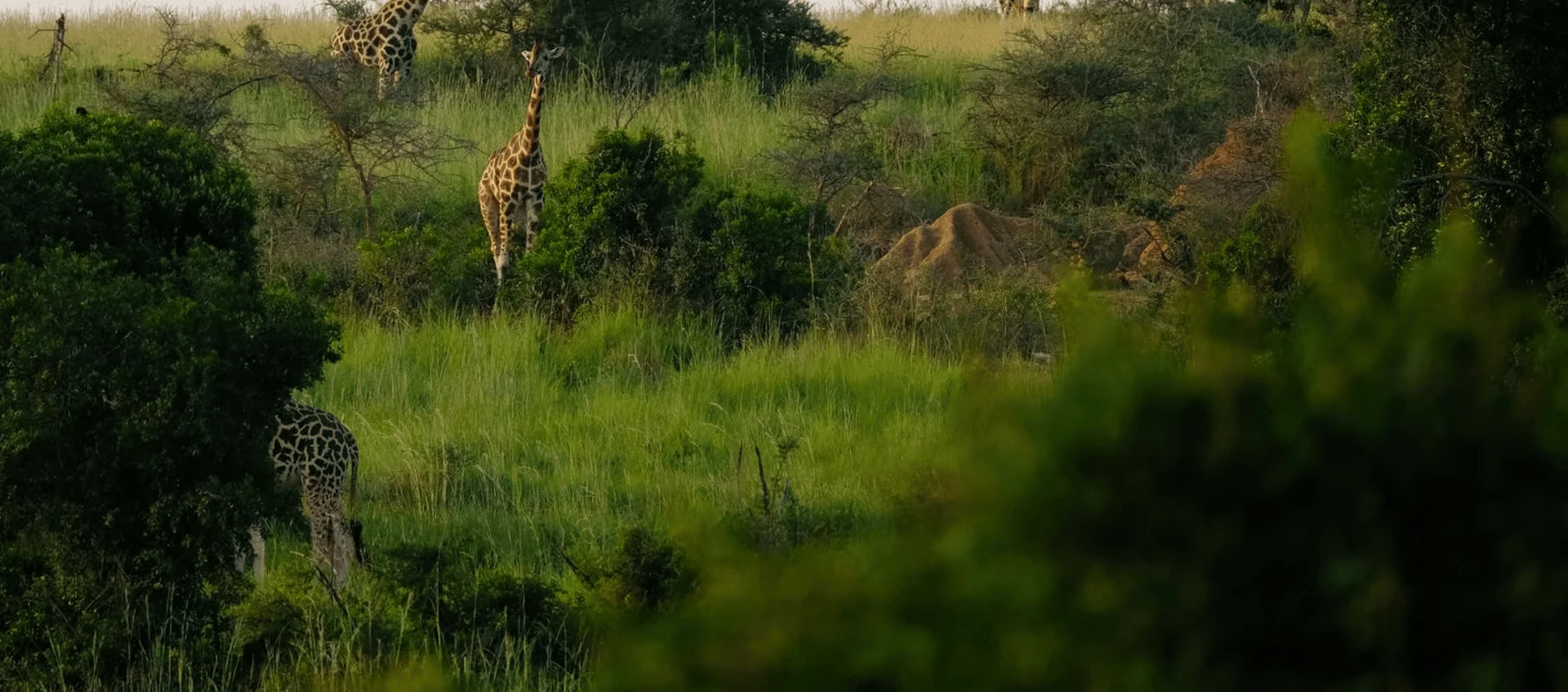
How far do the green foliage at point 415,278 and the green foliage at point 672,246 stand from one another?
0.71 metres

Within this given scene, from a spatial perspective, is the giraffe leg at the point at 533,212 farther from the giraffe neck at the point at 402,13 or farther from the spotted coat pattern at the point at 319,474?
the giraffe neck at the point at 402,13

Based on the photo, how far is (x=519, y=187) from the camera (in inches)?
512

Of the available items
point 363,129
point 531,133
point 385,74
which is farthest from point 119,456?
point 385,74

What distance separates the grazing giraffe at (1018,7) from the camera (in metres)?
26.5

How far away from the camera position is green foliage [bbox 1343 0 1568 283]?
256 inches

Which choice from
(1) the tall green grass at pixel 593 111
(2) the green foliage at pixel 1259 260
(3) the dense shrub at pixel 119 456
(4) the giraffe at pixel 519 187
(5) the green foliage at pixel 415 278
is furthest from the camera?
(1) the tall green grass at pixel 593 111

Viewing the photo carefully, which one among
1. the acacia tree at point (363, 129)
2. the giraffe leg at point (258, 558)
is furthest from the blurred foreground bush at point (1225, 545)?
the acacia tree at point (363, 129)

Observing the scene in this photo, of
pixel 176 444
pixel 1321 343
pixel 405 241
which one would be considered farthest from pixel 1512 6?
pixel 405 241

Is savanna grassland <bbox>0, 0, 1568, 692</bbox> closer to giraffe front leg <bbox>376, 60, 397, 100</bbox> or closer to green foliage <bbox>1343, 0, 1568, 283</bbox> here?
green foliage <bbox>1343, 0, 1568, 283</bbox>

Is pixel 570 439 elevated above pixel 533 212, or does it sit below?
below

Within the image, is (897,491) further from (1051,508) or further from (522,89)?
(522,89)

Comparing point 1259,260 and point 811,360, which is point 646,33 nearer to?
point 811,360

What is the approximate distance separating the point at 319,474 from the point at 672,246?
16.6ft

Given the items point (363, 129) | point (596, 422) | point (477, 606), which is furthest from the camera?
point (363, 129)
